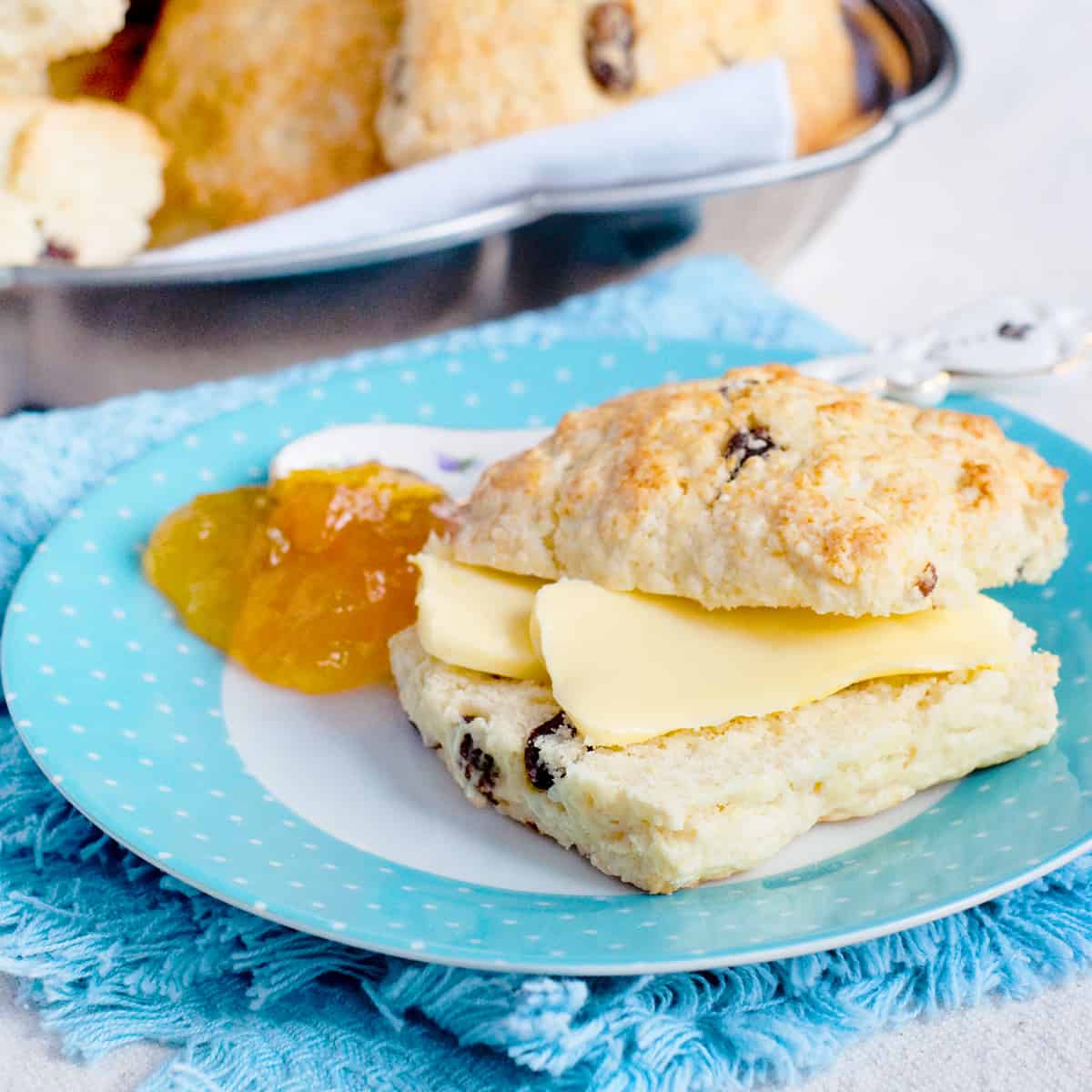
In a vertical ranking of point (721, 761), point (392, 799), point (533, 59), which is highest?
point (533, 59)

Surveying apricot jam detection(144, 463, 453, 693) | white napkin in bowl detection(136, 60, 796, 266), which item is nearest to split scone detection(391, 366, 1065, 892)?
apricot jam detection(144, 463, 453, 693)

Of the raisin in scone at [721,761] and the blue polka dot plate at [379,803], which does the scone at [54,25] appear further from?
the raisin in scone at [721,761]

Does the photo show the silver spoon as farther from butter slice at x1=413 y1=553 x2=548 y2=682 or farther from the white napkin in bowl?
butter slice at x1=413 y1=553 x2=548 y2=682

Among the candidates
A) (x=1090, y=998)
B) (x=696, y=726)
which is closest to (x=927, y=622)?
(x=696, y=726)

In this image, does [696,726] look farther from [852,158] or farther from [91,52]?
[91,52]

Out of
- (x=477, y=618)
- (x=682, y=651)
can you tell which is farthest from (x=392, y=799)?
(x=682, y=651)

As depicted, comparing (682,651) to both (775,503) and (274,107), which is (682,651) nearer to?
(775,503)
